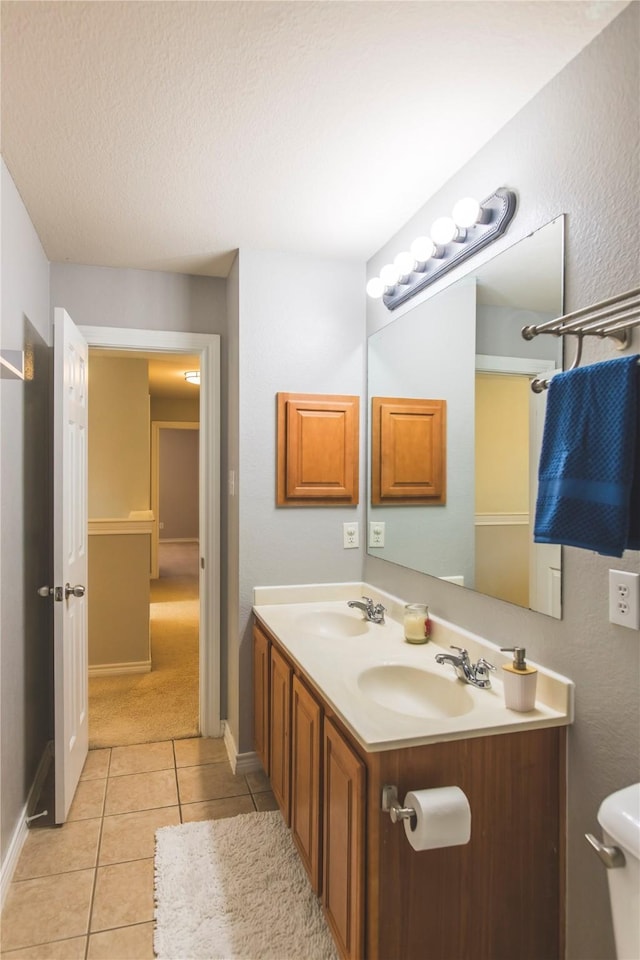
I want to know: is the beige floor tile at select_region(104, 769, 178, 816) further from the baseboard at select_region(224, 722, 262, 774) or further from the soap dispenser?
the soap dispenser

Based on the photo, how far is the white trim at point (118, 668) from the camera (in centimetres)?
390

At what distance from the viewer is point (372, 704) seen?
4.83 feet

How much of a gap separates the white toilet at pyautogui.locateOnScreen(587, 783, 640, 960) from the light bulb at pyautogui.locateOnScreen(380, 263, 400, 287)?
6.07ft

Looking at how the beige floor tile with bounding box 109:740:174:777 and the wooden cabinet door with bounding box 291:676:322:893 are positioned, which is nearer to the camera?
the wooden cabinet door with bounding box 291:676:322:893

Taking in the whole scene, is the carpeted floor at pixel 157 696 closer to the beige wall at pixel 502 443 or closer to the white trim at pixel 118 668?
the white trim at pixel 118 668

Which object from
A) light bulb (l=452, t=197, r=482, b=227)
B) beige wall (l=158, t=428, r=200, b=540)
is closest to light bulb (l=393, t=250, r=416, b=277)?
light bulb (l=452, t=197, r=482, b=227)

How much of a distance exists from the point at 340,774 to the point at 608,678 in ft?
2.25

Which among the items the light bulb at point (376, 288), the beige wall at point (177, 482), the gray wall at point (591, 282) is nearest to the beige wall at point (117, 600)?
the light bulb at point (376, 288)

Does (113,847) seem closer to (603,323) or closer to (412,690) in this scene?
(412,690)

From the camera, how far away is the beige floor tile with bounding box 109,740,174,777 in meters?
2.69

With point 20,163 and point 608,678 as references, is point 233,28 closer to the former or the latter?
point 20,163

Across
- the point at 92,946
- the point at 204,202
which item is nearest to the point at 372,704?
the point at 92,946

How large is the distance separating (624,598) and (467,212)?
1.20m

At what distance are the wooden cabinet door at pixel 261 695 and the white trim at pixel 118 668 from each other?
5.39ft
